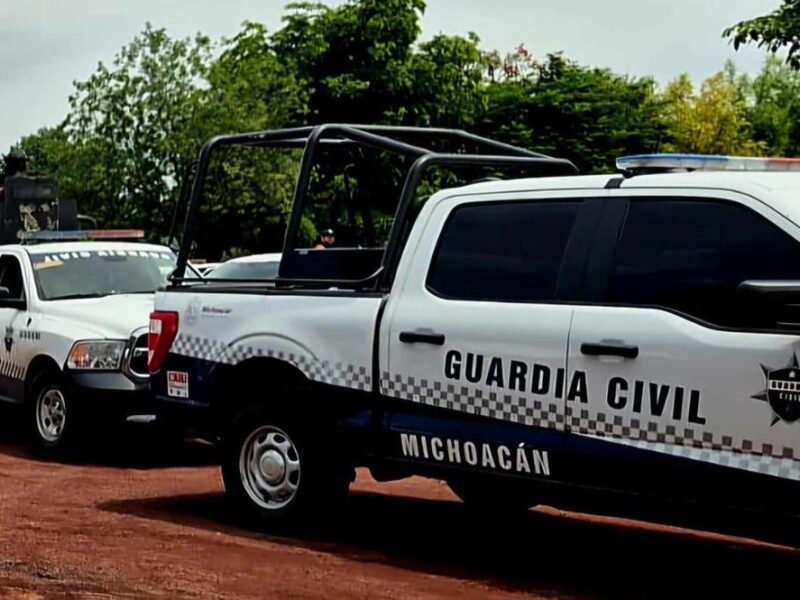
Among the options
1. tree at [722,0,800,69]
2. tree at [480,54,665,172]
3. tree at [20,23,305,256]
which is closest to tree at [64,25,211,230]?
tree at [20,23,305,256]

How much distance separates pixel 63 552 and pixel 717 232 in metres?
3.65

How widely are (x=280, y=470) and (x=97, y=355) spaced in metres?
3.86

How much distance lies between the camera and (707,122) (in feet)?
249

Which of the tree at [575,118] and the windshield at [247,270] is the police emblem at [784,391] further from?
the tree at [575,118]

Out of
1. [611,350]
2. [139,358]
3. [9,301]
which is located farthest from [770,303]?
[9,301]

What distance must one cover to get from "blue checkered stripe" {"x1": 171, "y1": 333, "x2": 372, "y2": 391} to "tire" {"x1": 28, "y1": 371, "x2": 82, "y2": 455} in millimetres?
3135

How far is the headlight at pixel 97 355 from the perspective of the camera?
1229 cm

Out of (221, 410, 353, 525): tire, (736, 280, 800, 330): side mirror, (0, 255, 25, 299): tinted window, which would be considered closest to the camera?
(736, 280, 800, 330): side mirror

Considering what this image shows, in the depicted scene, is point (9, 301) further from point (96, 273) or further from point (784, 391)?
point (784, 391)

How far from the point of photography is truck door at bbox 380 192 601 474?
7418 millimetres

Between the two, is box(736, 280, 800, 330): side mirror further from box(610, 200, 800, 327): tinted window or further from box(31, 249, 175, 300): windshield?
box(31, 249, 175, 300): windshield

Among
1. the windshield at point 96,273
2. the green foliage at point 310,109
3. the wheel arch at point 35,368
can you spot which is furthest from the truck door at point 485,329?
the green foliage at point 310,109

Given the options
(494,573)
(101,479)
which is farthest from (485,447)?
(101,479)

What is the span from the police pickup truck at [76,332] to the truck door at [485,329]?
4.23 m
